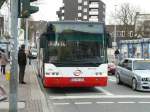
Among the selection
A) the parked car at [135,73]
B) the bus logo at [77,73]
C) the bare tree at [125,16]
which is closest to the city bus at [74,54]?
the bus logo at [77,73]

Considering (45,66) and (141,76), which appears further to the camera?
(141,76)

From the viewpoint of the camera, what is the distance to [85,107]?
15.0 metres

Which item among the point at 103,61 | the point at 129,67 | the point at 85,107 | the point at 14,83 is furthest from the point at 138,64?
the point at 14,83

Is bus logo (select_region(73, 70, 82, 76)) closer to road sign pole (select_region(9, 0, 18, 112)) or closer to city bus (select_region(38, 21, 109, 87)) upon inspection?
city bus (select_region(38, 21, 109, 87))

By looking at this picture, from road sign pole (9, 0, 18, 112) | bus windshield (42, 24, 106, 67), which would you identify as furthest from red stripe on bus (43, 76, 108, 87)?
road sign pole (9, 0, 18, 112)

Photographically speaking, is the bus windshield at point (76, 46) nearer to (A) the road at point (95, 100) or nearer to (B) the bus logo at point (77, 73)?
(B) the bus logo at point (77, 73)

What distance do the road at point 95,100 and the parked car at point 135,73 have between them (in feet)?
1.36

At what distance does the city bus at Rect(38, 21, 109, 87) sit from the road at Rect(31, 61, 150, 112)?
66 centimetres

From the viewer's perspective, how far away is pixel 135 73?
832 inches

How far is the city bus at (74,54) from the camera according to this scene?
1906 cm

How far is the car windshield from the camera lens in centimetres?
2200

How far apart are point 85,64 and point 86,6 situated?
485 feet

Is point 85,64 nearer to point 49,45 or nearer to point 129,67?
point 49,45

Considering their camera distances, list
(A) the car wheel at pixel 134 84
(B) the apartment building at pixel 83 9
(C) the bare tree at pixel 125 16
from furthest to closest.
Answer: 1. (B) the apartment building at pixel 83 9
2. (C) the bare tree at pixel 125 16
3. (A) the car wheel at pixel 134 84
